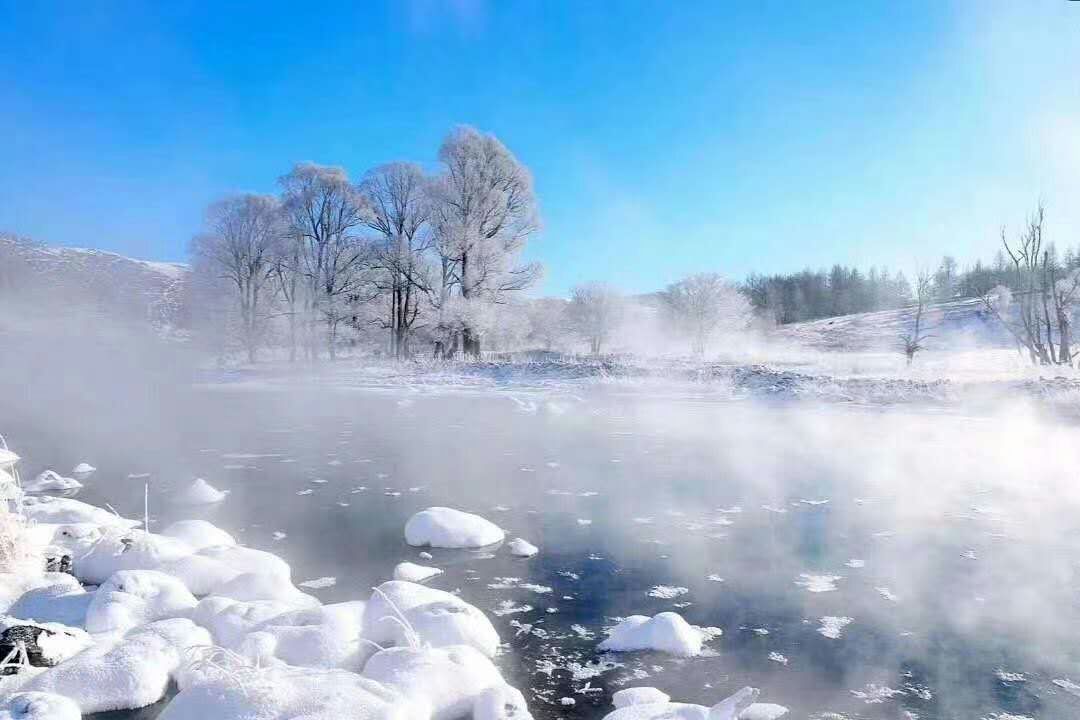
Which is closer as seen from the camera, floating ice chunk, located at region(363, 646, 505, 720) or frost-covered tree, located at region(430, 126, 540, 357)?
floating ice chunk, located at region(363, 646, 505, 720)

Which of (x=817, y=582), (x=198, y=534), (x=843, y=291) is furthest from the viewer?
(x=843, y=291)

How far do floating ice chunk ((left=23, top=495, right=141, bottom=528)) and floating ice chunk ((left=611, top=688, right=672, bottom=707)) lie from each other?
15.5 ft

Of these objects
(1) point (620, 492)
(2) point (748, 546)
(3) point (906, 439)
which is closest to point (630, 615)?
(2) point (748, 546)

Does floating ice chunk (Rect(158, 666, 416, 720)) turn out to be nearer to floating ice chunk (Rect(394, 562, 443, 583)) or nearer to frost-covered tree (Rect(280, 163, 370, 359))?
floating ice chunk (Rect(394, 562, 443, 583))

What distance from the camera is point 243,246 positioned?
107 feet

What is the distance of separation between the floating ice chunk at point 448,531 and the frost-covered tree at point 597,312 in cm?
4835

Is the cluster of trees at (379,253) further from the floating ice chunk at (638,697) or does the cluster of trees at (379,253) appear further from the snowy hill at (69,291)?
the floating ice chunk at (638,697)

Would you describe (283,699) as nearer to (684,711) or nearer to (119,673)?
(119,673)

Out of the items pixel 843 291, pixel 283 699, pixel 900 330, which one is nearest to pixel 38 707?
pixel 283 699

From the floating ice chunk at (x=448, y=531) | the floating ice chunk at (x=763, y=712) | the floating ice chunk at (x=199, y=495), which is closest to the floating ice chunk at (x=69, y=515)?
the floating ice chunk at (x=199, y=495)

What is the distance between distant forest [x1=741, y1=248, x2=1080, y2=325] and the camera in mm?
71250

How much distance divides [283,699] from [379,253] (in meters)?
26.9

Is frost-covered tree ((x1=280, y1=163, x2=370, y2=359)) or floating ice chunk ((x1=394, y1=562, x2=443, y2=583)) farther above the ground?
frost-covered tree ((x1=280, y1=163, x2=370, y2=359))

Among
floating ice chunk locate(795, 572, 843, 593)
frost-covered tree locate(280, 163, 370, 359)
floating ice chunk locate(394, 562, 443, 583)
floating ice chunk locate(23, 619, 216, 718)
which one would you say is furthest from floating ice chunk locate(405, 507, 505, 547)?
frost-covered tree locate(280, 163, 370, 359)
